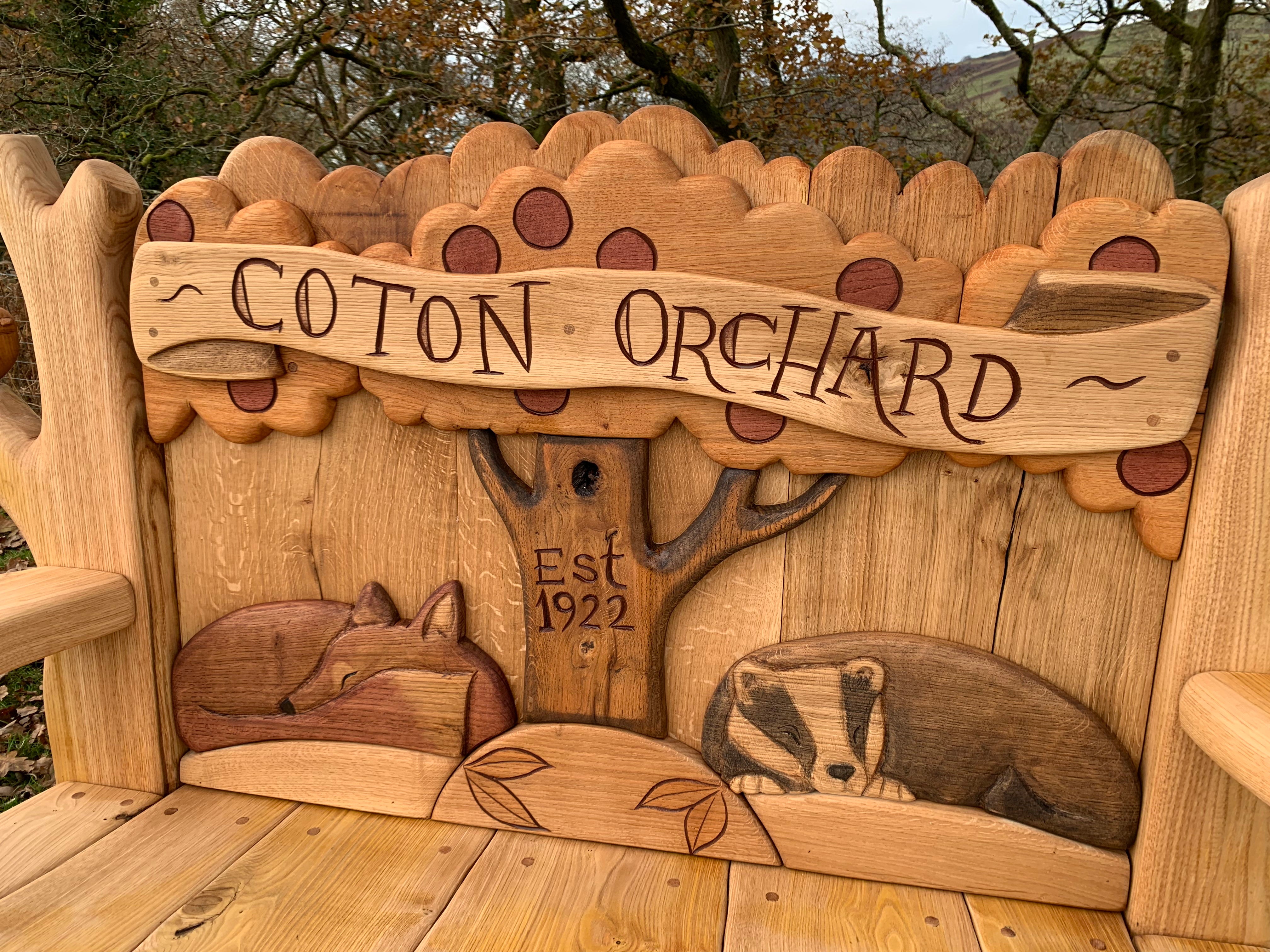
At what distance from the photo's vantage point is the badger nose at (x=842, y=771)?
40.9 inches

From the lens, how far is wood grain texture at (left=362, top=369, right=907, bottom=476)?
3.19 ft

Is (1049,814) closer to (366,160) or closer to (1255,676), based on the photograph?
(1255,676)

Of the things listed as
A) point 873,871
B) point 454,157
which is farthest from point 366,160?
point 873,871

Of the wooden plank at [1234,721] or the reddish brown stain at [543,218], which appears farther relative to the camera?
the reddish brown stain at [543,218]

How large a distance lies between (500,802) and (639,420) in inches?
21.8

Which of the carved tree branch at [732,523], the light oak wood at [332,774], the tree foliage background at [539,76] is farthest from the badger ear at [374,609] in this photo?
the tree foliage background at [539,76]

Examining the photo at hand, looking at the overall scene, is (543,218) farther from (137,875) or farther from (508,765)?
(137,875)

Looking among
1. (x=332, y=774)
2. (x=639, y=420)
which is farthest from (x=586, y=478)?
(x=332, y=774)

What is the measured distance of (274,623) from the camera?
1172mm

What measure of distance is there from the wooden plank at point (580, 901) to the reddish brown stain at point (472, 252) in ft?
2.46

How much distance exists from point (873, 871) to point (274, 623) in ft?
2.82

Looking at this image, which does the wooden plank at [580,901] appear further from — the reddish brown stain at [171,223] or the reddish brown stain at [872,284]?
the reddish brown stain at [171,223]

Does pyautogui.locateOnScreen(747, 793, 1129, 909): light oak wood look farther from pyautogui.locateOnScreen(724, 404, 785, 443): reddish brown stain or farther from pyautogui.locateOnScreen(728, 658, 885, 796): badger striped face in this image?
pyautogui.locateOnScreen(724, 404, 785, 443): reddish brown stain

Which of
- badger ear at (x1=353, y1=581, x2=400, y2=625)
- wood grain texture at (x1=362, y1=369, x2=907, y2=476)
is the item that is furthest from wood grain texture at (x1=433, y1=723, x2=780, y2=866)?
wood grain texture at (x1=362, y1=369, x2=907, y2=476)
